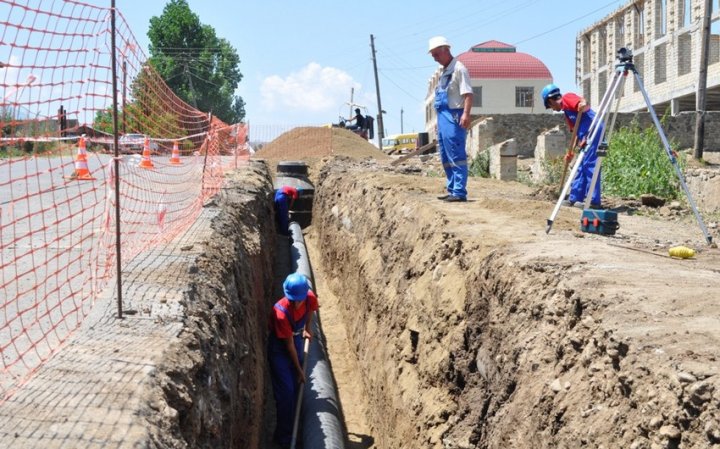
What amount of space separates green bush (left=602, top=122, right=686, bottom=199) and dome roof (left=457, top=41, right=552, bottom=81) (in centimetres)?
3795

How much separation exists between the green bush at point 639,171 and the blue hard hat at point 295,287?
18.5 feet

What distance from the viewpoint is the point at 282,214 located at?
49.1 ft

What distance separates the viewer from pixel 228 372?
518 cm

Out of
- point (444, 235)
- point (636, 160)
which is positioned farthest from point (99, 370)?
point (636, 160)

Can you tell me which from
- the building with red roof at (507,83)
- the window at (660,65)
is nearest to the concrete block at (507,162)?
the window at (660,65)

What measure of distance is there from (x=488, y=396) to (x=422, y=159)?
16.3m

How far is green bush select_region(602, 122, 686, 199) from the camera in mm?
11531

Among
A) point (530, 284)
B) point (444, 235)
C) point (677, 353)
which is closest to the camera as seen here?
point (677, 353)

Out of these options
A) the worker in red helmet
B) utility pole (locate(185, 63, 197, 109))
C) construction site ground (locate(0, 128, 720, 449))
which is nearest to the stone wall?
the worker in red helmet

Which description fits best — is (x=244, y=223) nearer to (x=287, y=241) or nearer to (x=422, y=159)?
(x=287, y=241)

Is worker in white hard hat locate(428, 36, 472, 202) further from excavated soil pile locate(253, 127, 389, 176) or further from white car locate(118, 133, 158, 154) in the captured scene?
excavated soil pile locate(253, 127, 389, 176)

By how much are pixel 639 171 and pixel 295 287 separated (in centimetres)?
630

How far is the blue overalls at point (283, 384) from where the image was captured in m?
7.44

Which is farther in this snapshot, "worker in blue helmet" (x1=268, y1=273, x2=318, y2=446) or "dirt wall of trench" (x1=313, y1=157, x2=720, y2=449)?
"worker in blue helmet" (x1=268, y1=273, x2=318, y2=446)
